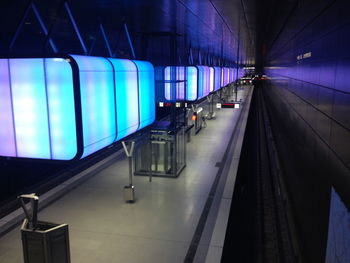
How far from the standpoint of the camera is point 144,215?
7.39m

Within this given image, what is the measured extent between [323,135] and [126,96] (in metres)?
3.15

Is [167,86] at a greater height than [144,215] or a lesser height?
greater

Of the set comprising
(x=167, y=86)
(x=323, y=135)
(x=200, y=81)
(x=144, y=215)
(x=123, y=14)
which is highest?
(x=123, y=14)

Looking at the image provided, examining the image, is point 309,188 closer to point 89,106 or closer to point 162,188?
point 162,188

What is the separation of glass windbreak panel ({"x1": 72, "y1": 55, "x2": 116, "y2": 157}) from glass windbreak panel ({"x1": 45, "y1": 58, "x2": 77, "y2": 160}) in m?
0.12

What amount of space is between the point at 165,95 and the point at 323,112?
5.57 m

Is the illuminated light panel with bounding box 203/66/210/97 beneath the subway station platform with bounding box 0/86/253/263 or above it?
above

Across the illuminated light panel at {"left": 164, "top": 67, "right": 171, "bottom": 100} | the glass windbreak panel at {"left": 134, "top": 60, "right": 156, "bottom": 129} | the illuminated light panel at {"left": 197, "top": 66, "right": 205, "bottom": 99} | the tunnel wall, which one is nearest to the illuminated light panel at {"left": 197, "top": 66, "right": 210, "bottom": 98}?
the illuminated light panel at {"left": 197, "top": 66, "right": 205, "bottom": 99}

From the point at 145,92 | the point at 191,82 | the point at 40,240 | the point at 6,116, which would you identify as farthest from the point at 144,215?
the point at 191,82

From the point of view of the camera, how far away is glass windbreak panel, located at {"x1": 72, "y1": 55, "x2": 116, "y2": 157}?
343 centimetres

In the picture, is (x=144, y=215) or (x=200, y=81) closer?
(x=144, y=215)

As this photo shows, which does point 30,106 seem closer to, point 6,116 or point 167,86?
point 6,116

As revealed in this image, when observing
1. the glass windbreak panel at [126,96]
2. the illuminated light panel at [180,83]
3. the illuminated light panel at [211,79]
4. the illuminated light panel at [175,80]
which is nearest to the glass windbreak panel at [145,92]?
the glass windbreak panel at [126,96]

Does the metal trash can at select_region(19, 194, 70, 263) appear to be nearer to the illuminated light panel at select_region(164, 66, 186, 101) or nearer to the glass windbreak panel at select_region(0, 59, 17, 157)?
the glass windbreak panel at select_region(0, 59, 17, 157)
